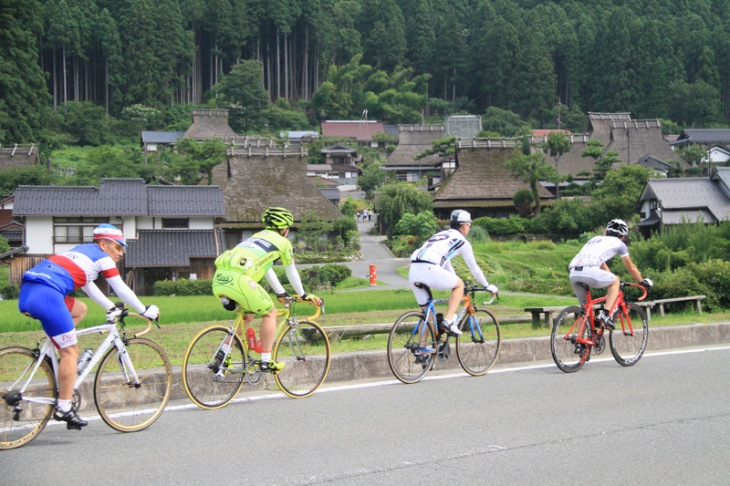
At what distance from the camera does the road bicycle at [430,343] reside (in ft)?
22.7

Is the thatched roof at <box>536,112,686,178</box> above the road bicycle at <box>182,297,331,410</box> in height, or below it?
above

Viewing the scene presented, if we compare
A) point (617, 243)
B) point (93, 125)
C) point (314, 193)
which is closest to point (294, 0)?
point (93, 125)

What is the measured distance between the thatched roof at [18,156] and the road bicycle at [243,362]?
42.3 metres

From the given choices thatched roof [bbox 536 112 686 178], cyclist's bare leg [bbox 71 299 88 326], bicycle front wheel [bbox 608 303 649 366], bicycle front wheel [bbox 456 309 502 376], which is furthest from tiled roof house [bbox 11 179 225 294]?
thatched roof [bbox 536 112 686 178]

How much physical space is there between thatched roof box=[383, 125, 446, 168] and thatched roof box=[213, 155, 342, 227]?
22745 millimetres

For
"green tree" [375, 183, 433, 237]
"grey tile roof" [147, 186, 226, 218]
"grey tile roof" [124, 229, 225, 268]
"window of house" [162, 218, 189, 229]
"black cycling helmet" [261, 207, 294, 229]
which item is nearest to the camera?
"black cycling helmet" [261, 207, 294, 229]

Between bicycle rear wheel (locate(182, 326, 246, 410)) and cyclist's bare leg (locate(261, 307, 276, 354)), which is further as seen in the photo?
cyclist's bare leg (locate(261, 307, 276, 354))

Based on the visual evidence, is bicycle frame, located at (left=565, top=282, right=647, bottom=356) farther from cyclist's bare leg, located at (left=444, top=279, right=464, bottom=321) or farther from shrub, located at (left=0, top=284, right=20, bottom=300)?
shrub, located at (left=0, top=284, right=20, bottom=300)

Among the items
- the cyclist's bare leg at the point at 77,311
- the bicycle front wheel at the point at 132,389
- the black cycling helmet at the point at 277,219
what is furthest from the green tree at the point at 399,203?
the cyclist's bare leg at the point at 77,311

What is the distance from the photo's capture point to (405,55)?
104125mm

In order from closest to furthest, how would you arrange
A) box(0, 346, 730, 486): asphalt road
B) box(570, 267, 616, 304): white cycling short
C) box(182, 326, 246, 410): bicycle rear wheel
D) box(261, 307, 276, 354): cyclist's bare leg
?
box(0, 346, 730, 486): asphalt road, box(182, 326, 246, 410): bicycle rear wheel, box(261, 307, 276, 354): cyclist's bare leg, box(570, 267, 616, 304): white cycling short

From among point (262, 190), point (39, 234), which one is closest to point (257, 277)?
point (39, 234)

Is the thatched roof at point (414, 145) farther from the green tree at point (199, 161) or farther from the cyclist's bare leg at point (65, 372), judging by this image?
the cyclist's bare leg at point (65, 372)

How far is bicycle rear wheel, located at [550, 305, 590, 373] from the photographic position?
7.47 metres
